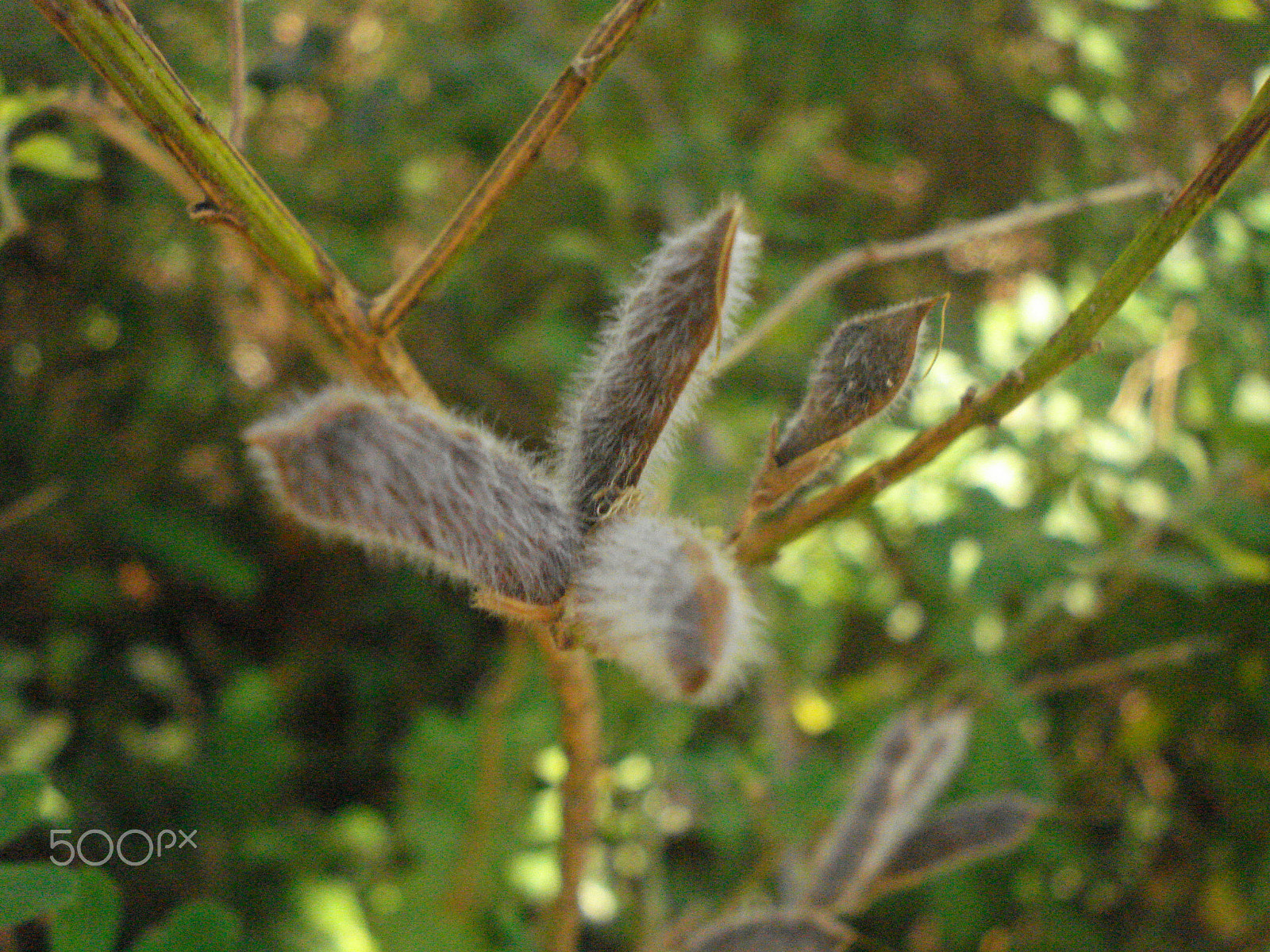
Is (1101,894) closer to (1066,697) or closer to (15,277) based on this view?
(1066,697)

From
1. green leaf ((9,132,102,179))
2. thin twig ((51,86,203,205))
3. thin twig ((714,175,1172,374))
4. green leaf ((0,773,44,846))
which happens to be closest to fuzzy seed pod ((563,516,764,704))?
thin twig ((714,175,1172,374))

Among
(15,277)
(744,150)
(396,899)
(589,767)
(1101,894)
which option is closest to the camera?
(589,767)

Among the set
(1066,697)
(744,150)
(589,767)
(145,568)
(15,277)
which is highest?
(15,277)

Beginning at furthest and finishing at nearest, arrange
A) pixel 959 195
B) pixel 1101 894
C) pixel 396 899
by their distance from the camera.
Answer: pixel 959 195
pixel 1101 894
pixel 396 899

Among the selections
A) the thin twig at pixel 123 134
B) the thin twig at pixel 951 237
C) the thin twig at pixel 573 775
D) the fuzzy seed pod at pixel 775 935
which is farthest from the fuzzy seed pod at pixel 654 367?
the fuzzy seed pod at pixel 775 935

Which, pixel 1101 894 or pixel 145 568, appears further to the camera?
pixel 145 568

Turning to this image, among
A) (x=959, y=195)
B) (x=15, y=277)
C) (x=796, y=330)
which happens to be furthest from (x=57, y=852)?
(x=959, y=195)

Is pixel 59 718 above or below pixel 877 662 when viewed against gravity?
above
